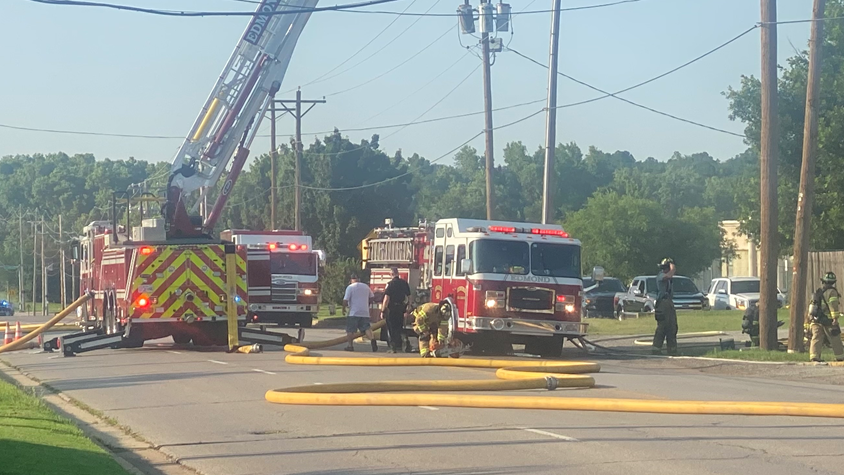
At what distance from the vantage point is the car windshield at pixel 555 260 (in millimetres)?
21688

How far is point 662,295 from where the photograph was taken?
73.7 ft

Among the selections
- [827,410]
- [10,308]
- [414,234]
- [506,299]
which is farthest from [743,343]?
[10,308]

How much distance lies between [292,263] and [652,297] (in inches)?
564

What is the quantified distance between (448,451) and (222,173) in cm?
1952

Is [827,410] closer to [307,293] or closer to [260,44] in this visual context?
[260,44]

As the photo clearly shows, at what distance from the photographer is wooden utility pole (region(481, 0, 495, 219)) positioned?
3312 cm

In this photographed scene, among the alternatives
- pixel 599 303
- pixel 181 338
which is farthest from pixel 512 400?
pixel 599 303

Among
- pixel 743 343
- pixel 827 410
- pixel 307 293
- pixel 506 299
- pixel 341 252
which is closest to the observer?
pixel 827 410

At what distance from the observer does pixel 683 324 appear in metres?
33.1

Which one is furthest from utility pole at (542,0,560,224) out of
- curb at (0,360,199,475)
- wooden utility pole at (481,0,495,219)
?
curb at (0,360,199,475)

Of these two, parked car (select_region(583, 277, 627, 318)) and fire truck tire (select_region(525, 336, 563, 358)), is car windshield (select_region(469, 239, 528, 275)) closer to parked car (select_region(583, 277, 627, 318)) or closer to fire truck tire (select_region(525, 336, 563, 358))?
fire truck tire (select_region(525, 336, 563, 358))

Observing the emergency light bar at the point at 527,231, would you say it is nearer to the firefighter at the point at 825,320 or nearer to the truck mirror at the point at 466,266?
the truck mirror at the point at 466,266

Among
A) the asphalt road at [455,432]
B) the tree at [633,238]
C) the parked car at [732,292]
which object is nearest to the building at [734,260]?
the tree at [633,238]

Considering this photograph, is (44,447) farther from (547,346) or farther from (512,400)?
(547,346)
